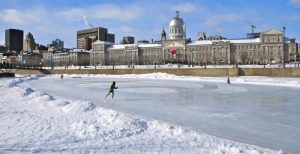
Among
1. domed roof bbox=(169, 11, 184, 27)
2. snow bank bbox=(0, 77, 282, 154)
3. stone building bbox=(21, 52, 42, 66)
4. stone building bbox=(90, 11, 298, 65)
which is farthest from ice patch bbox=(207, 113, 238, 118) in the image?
stone building bbox=(21, 52, 42, 66)

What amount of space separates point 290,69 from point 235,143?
37670 millimetres

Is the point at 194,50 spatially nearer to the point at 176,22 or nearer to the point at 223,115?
the point at 176,22

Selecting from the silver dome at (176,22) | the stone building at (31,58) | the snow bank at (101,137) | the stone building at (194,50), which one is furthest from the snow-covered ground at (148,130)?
the stone building at (31,58)

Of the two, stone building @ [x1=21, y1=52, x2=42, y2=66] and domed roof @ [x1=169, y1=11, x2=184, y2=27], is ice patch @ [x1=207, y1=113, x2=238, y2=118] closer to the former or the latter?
domed roof @ [x1=169, y1=11, x2=184, y2=27]

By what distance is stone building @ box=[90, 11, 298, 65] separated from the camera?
95.1 meters

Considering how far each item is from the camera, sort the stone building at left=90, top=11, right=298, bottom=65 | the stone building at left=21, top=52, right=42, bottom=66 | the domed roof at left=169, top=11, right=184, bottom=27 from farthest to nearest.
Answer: the stone building at left=21, top=52, right=42, bottom=66 → the domed roof at left=169, top=11, right=184, bottom=27 → the stone building at left=90, top=11, right=298, bottom=65

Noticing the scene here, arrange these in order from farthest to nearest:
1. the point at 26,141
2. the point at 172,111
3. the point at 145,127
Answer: the point at 172,111 < the point at 145,127 < the point at 26,141

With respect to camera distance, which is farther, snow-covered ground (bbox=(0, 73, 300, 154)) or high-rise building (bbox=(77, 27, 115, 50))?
high-rise building (bbox=(77, 27, 115, 50))

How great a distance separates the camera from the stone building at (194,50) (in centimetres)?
9506

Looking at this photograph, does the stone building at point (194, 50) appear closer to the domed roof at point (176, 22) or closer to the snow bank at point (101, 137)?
the domed roof at point (176, 22)

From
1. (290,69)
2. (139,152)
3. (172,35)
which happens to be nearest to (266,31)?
(172,35)

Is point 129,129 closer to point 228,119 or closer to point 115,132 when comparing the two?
point 115,132

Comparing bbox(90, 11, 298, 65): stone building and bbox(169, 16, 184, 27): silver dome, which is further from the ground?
bbox(169, 16, 184, 27): silver dome

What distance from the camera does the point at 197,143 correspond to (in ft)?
25.6
